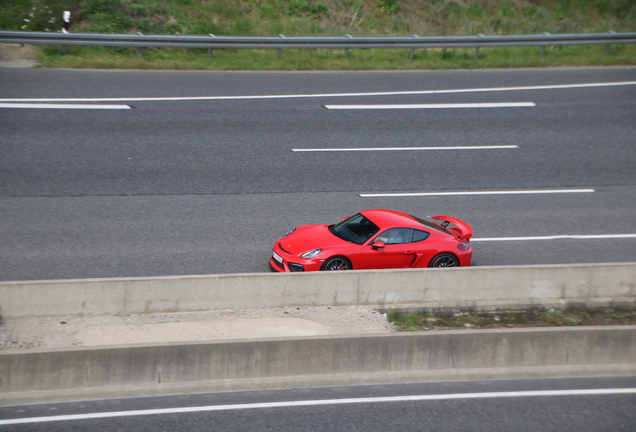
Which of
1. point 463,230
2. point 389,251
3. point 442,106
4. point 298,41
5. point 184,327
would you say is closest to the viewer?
point 184,327

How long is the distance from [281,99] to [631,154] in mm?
9614

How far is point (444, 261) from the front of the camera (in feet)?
39.5

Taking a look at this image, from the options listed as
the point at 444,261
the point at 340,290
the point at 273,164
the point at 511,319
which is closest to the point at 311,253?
the point at 340,290

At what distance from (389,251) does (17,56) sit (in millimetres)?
14875

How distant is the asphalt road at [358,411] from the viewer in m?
7.77

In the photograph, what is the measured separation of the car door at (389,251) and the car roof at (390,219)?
0.11m

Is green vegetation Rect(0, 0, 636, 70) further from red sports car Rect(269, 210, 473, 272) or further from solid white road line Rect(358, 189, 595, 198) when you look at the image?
red sports car Rect(269, 210, 473, 272)

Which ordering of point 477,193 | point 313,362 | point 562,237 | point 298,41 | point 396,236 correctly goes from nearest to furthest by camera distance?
point 313,362, point 396,236, point 562,237, point 477,193, point 298,41

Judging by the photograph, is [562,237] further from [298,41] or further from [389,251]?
[298,41]

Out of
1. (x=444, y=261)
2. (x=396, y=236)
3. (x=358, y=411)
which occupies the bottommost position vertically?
(x=358, y=411)

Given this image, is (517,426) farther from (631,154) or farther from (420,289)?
(631,154)

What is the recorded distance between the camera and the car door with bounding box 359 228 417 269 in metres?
11.6

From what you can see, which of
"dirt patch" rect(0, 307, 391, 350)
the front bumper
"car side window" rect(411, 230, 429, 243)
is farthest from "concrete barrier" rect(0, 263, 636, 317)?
"car side window" rect(411, 230, 429, 243)

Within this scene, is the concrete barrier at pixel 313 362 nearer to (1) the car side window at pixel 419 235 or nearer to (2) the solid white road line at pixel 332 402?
(2) the solid white road line at pixel 332 402
